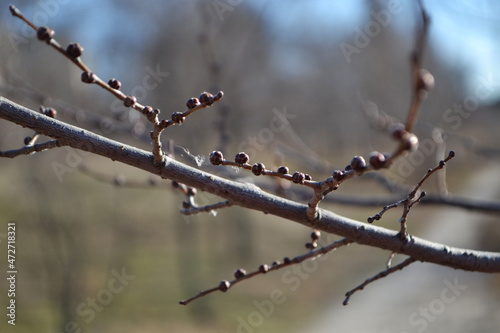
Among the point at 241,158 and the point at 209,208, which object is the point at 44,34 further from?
the point at 209,208

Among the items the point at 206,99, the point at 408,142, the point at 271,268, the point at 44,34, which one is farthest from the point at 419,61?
the point at 271,268

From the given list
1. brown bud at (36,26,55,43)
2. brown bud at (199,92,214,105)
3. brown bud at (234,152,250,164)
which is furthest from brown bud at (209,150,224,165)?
brown bud at (36,26,55,43)

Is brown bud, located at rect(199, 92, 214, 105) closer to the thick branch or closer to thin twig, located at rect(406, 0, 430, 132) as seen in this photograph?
the thick branch

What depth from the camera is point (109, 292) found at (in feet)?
27.1

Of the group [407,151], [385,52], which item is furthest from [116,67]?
[385,52]

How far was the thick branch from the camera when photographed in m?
1.15

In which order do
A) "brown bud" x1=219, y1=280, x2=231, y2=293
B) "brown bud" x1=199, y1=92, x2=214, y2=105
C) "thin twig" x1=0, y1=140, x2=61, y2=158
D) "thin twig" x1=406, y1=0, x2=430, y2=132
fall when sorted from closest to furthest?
"thin twig" x1=406, y1=0, x2=430, y2=132 → "brown bud" x1=199, y1=92, x2=214, y2=105 → "thin twig" x1=0, y1=140, x2=61, y2=158 → "brown bud" x1=219, y1=280, x2=231, y2=293

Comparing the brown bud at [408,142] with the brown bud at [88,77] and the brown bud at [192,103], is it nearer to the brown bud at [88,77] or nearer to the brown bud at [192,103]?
the brown bud at [192,103]

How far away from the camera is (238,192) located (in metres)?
1.25

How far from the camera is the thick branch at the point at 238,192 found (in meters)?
1.15

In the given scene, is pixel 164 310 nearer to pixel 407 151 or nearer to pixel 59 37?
pixel 59 37

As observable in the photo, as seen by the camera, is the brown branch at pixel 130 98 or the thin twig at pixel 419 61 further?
the brown branch at pixel 130 98

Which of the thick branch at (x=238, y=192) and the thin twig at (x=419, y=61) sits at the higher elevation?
the thick branch at (x=238, y=192)

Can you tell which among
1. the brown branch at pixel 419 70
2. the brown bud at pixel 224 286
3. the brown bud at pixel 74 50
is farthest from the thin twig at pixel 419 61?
the brown bud at pixel 224 286
